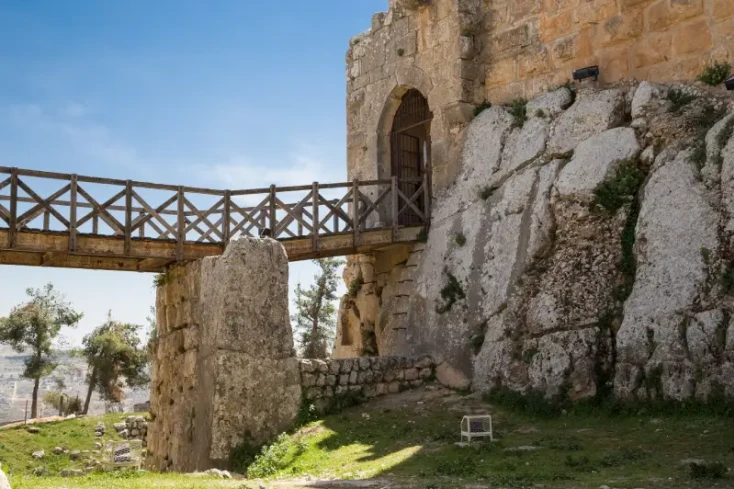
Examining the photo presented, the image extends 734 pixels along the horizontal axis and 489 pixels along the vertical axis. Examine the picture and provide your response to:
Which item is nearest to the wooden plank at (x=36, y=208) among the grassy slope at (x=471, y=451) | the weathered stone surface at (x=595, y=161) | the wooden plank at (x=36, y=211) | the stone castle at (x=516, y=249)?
the wooden plank at (x=36, y=211)

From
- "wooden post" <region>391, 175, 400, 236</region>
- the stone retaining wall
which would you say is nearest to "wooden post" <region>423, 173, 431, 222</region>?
"wooden post" <region>391, 175, 400, 236</region>

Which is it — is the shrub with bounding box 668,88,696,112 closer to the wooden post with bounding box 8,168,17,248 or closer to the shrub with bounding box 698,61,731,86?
the shrub with bounding box 698,61,731,86

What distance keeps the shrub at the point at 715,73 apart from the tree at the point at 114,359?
26.4m

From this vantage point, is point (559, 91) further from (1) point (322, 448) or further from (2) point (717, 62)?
(1) point (322, 448)

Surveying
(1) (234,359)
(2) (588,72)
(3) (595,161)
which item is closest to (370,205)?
(3) (595,161)

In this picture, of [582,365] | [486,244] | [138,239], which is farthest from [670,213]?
[138,239]

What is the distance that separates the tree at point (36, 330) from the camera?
3528 centimetres

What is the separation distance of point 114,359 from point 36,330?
3120mm

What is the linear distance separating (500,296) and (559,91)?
4.26 m

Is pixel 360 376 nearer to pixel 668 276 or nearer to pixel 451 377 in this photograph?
pixel 451 377

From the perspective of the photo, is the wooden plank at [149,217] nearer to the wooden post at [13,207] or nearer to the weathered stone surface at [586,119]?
the wooden post at [13,207]

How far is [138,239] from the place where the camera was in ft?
50.7

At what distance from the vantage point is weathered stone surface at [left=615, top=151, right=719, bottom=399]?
12797mm

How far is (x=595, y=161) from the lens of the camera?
622 inches
